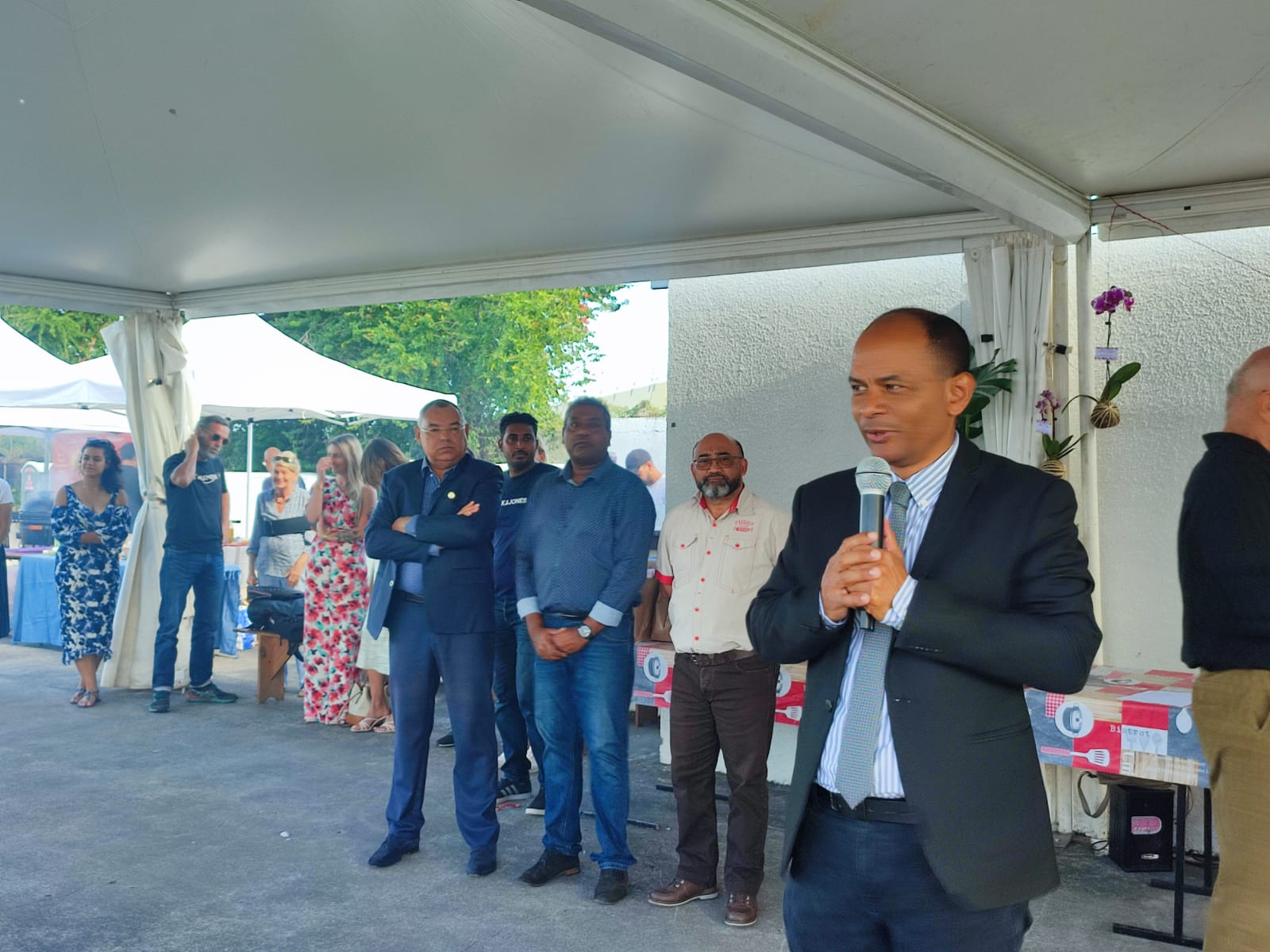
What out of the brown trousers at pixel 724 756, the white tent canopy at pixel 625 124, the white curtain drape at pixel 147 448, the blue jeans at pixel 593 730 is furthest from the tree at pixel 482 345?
the brown trousers at pixel 724 756

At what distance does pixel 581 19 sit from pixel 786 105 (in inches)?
33.4

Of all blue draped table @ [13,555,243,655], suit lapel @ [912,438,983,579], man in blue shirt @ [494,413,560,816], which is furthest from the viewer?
blue draped table @ [13,555,243,655]

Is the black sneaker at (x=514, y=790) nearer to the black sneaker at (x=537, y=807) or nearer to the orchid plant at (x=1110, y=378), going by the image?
the black sneaker at (x=537, y=807)

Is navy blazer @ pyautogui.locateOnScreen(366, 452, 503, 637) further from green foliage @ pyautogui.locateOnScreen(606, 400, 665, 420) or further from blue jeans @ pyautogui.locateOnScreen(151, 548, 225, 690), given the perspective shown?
green foliage @ pyautogui.locateOnScreen(606, 400, 665, 420)

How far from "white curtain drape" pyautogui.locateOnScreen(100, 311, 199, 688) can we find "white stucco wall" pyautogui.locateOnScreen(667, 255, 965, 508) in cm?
423

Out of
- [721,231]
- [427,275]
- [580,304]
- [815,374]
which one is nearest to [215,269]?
[427,275]

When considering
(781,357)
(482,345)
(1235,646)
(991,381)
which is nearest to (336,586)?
(781,357)

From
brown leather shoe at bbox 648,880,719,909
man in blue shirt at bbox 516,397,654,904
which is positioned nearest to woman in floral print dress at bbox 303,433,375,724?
man in blue shirt at bbox 516,397,654,904

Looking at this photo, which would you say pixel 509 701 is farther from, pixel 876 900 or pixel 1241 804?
pixel 876 900

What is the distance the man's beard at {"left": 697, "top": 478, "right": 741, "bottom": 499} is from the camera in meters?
4.39

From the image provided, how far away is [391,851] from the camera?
4.58 meters

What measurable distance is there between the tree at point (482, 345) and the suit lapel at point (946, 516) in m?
22.0

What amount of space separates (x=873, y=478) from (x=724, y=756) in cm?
280

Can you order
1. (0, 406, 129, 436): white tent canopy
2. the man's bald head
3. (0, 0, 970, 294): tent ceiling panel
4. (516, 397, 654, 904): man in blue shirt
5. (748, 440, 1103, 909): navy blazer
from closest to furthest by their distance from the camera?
(748, 440, 1103, 909): navy blazer → the man's bald head → (0, 0, 970, 294): tent ceiling panel → (516, 397, 654, 904): man in blue shirt → (0, 406, 129, 436): white tent canopy
